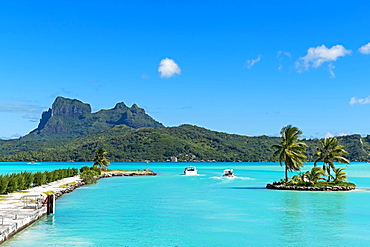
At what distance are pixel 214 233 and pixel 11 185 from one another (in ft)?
121

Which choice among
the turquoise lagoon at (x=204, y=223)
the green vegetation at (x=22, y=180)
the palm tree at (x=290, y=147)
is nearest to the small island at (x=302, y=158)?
the palm tree at (x=290, y=147)

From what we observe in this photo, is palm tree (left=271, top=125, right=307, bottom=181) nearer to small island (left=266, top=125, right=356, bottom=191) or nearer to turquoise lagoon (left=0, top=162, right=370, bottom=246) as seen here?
small island (left=266, top=125, right=356, bottom=191)

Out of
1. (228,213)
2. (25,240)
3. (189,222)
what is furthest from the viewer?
(228,213)

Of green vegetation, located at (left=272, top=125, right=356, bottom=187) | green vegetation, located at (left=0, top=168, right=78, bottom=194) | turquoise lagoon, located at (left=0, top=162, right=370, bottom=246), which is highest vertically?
green vegetation, located at (left=272, top=125, right=356, bottom=187)

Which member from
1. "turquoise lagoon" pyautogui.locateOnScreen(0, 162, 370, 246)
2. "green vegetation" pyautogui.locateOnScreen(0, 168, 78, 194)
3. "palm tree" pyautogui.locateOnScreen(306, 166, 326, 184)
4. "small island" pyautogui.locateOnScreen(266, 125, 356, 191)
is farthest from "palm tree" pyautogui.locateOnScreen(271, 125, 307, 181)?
"green vegetation" pyautogui.locateOnScreen(0, 168, 78, 194)

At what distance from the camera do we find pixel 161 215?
44.7 metres

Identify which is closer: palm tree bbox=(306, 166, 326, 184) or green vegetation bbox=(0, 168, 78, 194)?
green vegetation bbox=(0, 168, 78, 194)

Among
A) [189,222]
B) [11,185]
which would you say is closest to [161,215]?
[189,222]

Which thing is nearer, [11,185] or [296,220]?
[296,220]

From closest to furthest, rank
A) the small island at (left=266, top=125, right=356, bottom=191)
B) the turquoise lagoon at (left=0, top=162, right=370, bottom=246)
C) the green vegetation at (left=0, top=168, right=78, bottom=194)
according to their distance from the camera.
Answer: the turquoise lagoon at (left=0, top=162, right=370, bottom=246) → the green vegetation at (left=0, top=168, right=78, bottom=194) → the small island at (left=266, top=125, right=356, bottom=191)

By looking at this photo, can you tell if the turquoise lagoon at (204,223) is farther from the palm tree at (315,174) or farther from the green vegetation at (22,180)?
the palm tree at (315,174)

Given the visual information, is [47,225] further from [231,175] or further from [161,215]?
[231,175]

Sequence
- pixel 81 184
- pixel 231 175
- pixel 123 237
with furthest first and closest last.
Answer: pixel 231 175 → pixel 81 184 → pixel 123 237

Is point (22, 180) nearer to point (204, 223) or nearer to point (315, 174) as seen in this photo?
point (204, 223)
